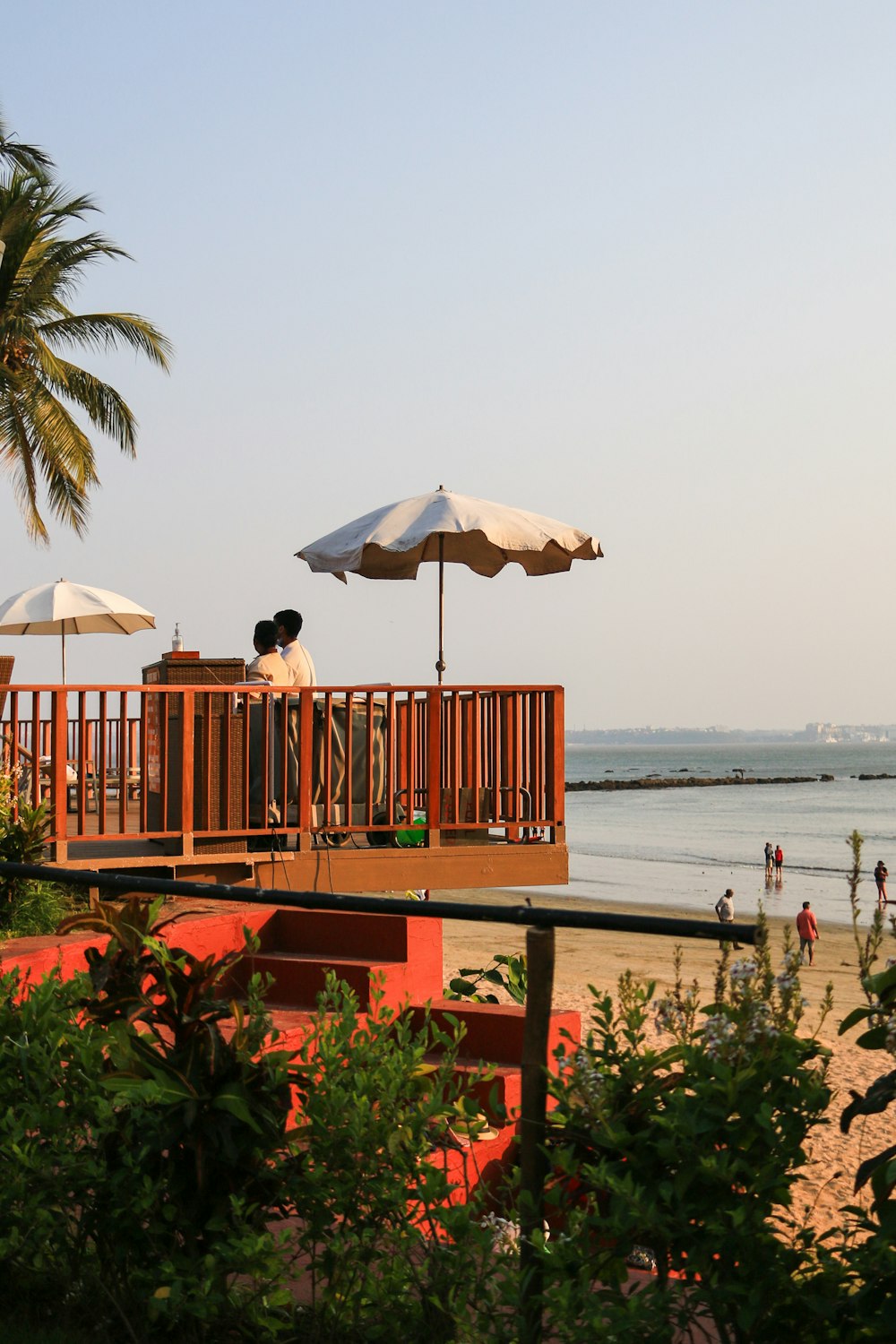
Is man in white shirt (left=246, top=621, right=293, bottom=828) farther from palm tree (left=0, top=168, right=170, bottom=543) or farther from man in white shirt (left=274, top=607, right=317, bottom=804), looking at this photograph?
palm tree (left=0, top=168, right=170, bottom=543)

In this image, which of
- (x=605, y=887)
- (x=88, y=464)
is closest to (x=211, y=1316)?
(x=88, y=464)

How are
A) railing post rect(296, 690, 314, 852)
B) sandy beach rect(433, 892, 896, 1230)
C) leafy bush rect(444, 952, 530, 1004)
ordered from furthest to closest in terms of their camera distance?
1. sandy beach rect(433, 892, 896, 1230)
2. railing post rect(296, 690, 314, 852)
3. leafy bush rect(444, 952, 530, 1004)

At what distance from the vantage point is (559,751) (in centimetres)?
959

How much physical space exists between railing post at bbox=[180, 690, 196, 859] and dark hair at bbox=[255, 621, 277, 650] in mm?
881

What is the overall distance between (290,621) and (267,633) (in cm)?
20

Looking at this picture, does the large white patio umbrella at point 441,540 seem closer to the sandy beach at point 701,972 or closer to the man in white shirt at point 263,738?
the man in white shirt at point 263,738

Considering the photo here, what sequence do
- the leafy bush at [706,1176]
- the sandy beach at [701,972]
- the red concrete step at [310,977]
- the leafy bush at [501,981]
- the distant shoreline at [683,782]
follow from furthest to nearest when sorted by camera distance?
1. the distant shoreline at [683,782]
2. the sandy beach at [701,972]
3. the red concrete step at [310,977]
4. the leafy bush at [501,981]
5. the leafy bush at [706,1176]

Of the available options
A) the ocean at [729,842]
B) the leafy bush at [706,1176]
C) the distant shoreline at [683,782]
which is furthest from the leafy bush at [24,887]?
the distant shoreline at [683,782]

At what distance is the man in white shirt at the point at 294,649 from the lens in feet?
30.4

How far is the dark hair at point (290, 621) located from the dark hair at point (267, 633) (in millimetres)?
72

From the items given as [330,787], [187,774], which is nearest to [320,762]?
[330,787]

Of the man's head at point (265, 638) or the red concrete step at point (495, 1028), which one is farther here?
the man's head at point (265, 638)

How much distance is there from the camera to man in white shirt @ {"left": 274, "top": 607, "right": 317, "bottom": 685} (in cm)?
926

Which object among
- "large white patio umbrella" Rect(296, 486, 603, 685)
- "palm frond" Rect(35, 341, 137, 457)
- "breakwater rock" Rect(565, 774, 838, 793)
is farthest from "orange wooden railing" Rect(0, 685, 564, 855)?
"breakwater rock" Rect(565, 774, 838, 793)
